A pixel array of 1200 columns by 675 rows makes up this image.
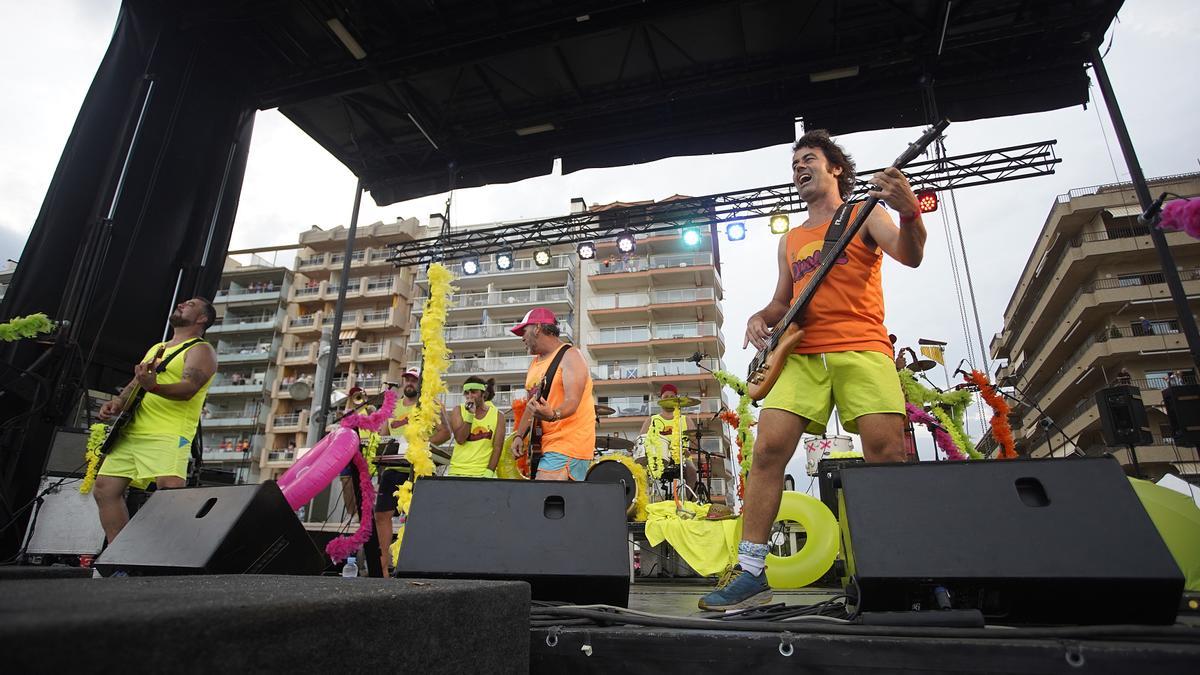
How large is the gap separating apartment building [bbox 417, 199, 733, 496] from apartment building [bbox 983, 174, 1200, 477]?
17516mm

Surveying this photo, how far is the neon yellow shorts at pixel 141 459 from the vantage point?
3.50m

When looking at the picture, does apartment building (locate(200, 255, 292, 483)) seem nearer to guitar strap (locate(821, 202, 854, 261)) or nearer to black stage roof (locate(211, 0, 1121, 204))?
black stage roof (locate(211, 0, 1121, 204))

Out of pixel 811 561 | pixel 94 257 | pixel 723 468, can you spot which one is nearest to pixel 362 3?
pixel 94 257

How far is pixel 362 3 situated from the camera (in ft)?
19.9

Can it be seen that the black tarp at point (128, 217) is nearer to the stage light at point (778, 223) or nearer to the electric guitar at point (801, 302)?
the electric guitar at point (801, 302)

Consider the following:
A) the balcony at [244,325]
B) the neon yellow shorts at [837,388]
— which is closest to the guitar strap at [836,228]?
the neon yellow shorts at [837,388]

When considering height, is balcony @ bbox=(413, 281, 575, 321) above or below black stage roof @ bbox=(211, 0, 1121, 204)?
above

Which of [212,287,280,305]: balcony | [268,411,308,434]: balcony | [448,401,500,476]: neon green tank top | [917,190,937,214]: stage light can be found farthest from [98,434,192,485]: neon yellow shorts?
[212,287,280,305]: balcony

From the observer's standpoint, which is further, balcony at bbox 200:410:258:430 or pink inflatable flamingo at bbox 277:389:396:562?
balcony at bbox 200:410:258:430

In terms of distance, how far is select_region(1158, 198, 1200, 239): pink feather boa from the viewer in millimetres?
2025

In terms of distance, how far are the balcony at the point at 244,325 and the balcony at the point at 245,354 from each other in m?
1.30

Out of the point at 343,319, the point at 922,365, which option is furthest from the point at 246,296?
the point at 922,365

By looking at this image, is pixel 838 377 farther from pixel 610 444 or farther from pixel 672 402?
pixel 610 444

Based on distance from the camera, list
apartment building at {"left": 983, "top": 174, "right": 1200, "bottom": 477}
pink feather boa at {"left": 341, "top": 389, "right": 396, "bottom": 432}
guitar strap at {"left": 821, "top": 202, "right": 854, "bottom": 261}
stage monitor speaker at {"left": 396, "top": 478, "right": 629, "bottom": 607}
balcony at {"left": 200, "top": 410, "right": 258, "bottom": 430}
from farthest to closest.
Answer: balcony at {"left": 200, "top": 410, "right": 258, "bottom": 430} < apartment building at {"left": 983, "top": 174, "right": 1200, "bottom": 477} < pink feather boa at {"left": 341, "top": 389, "right": 396, "bottom": 432} < guitar strap at {"left": 821, "top": 202, "right": 854, "bottom": 261} < stage monitor speaker at {"left": 396, "top": 478, "right": 629, "bottom": 607}
